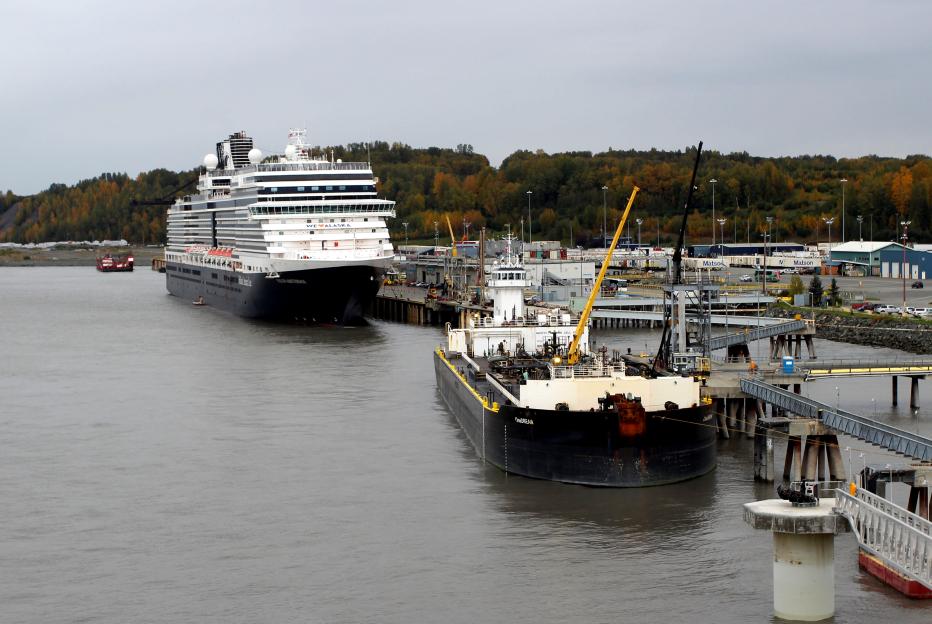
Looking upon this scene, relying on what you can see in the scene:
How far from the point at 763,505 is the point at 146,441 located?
2421cm

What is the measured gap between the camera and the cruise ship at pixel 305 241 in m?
76.8

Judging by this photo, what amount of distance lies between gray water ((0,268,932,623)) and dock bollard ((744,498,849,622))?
3.28 ft

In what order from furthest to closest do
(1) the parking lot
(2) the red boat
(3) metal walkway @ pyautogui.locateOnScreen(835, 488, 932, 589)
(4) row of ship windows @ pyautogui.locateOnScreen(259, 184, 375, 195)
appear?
(2) the red boat < (4) row of ship windows @ pyautogui.locateOnScreen(259, 184, 375, 195) < (1) the parking lot < (3) metal walkway @ pyautogui.locateOnScreen(835, 488, 932, 589)

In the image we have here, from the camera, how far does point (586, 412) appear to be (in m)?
31.2

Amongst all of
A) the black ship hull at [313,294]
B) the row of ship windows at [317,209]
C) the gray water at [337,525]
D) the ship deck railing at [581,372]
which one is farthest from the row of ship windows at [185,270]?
the ship deck railing at [581,372]

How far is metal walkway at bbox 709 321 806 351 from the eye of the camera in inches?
1843

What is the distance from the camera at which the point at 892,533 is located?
21125mm

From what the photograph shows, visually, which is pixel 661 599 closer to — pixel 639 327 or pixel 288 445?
pixel 288 445

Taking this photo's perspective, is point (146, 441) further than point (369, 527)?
Yes

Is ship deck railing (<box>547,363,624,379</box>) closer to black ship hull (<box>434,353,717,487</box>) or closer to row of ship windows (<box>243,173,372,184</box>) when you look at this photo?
black ship hull (<box>434,353,717,487</box>)

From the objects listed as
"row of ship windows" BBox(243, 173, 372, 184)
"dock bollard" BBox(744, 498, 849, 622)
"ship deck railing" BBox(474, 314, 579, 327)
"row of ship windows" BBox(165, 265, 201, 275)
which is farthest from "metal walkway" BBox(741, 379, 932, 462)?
"row of ship windows" BBox(165, 265, 201, 275)

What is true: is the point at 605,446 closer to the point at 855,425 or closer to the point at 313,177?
the point at 855,425

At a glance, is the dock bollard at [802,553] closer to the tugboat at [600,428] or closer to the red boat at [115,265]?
the tugboat at [600,428]

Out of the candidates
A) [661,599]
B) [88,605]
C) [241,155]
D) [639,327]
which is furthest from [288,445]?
[241,155]
